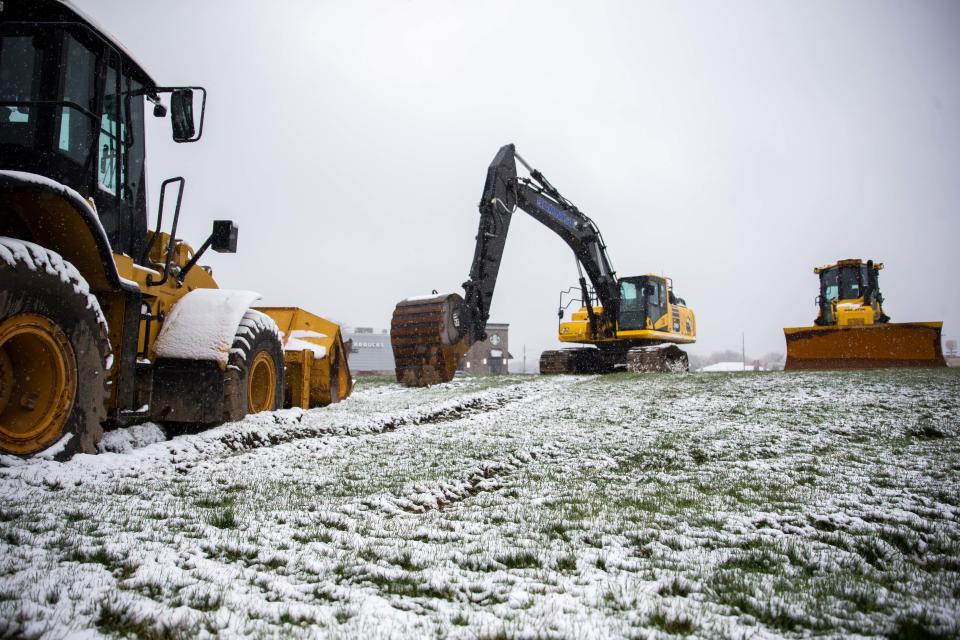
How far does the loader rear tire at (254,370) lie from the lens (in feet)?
20.6

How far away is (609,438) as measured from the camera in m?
6.73

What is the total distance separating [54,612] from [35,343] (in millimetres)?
2928

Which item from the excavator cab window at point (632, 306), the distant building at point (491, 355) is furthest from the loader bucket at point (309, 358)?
the distant building at point (491, 355)

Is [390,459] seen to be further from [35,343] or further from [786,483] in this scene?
[786,483]

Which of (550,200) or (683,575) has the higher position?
(550,200)

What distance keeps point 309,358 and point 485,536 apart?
6433 mm

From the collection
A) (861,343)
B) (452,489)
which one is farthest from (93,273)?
(861,343)

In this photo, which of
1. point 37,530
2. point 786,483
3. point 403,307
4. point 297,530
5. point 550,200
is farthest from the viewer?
point 550,200

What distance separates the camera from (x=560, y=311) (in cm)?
2139

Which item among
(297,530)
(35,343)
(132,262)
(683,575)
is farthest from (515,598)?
(132,262)

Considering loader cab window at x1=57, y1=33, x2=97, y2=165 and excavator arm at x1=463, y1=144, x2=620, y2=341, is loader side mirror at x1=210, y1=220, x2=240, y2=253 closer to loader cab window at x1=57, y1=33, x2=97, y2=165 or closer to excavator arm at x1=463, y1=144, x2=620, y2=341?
loader cab window at x1=57, y1=33, x2=97, y2=165

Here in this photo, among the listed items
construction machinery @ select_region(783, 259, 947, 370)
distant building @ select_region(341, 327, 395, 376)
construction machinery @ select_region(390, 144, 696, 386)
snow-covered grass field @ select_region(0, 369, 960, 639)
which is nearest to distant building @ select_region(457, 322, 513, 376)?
distant building @ select_region(341, 327, 395, 376)

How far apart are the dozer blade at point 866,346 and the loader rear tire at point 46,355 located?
56.8 ft

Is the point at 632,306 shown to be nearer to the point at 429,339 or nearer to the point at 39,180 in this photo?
the point at 429,339
